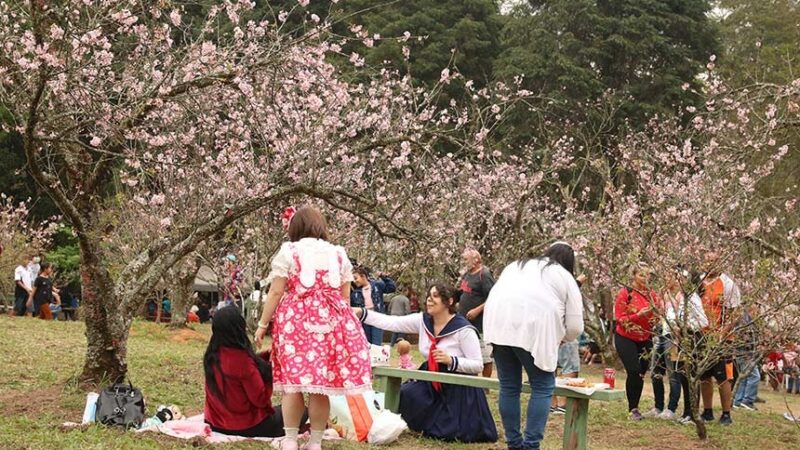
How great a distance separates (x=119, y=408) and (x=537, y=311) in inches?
110

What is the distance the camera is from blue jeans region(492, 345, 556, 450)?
6.16 metres

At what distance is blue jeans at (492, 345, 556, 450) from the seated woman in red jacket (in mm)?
1530

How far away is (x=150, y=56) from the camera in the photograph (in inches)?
297

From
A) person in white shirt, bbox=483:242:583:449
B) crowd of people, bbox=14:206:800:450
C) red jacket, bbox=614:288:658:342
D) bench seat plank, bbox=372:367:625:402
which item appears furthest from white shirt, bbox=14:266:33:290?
person in white shirt, bbox=483:242:583:449

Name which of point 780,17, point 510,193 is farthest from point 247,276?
point 780,17

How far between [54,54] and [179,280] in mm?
12049

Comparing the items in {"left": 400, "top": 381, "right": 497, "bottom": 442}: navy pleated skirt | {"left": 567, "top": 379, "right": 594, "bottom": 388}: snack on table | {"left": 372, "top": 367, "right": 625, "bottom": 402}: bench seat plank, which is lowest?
{"left": 400, "top": 381, "right": 497, "bottom": 442}: navy pleated skirt

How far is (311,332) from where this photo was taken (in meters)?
5.70

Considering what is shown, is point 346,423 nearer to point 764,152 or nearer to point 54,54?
point 54,54

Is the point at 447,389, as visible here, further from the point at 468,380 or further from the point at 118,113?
the point at 118,113

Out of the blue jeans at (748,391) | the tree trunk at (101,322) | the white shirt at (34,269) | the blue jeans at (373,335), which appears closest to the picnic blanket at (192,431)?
the tree trunk at (101,322)

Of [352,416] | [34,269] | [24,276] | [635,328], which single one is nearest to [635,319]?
[635,328]

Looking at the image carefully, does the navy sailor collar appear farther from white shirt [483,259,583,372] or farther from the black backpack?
the black backpack

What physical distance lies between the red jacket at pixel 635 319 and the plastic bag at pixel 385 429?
2602mm
